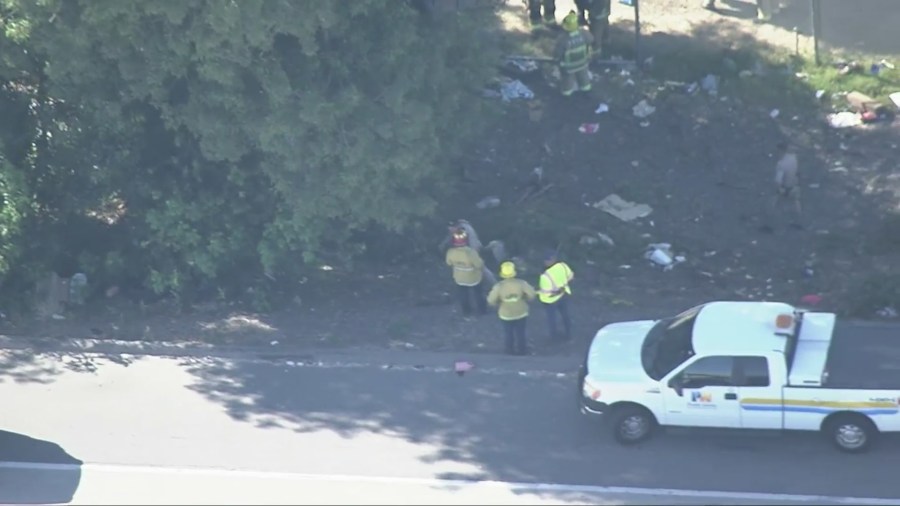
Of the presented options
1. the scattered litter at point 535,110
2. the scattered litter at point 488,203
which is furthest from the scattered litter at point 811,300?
the scattered litter at point 535,110

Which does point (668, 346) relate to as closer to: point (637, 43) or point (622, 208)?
point (622, 208)

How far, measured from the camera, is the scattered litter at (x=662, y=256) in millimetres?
18125

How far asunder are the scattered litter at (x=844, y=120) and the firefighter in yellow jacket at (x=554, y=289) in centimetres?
790

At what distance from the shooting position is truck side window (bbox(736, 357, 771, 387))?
13.2 m

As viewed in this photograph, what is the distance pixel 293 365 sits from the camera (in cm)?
1602

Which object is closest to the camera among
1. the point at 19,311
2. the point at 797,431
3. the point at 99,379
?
the point at 797,431

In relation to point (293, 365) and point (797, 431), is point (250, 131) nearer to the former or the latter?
point (293, 365)

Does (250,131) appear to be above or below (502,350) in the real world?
above

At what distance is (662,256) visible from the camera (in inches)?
715

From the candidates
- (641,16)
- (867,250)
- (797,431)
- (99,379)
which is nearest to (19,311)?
(99,379)

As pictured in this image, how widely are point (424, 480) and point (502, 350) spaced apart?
2.98m

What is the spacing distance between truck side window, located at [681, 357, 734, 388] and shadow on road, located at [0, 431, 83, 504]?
252 inches

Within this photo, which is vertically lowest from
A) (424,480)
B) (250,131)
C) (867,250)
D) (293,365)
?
(424,480)

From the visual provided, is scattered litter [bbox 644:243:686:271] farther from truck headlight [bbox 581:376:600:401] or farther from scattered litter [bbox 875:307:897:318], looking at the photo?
truck headlight [bbox 581:376:600:401]
